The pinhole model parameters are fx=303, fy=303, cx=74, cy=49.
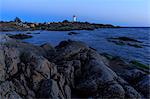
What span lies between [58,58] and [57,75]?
2262 mm

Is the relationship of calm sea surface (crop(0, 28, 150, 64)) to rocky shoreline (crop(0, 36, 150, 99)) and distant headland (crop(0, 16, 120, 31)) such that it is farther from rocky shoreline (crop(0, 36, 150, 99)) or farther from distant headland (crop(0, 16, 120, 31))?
distant headland (crop(0, 16, 120, 31))

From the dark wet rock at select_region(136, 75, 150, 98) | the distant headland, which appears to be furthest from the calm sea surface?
the distant headland

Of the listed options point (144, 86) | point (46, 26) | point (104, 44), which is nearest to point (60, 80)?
point (144, 86)

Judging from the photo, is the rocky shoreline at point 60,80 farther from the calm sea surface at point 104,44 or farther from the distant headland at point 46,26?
the distant headland at point 46,26

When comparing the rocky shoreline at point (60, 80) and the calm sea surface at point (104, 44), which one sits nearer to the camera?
the rocky shoreline at point (60, 80)

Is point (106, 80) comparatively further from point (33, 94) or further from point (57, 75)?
point (33, 94)

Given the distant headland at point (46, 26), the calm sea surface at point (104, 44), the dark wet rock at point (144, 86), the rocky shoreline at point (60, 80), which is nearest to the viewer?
the rocky shoreline at point (60, 80)

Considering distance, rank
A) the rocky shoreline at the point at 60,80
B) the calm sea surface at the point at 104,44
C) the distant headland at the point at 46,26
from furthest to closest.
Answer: the distant headland at the point at 46,26
the calm sea surface at the point at 104,44
the rocky shoreline at the point at 60,80

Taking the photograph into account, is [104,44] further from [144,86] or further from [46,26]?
[46,26]

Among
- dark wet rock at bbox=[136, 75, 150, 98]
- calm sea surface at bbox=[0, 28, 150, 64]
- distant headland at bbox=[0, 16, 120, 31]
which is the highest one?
dark wet rock at bbox=[136, 75, 150, 98]

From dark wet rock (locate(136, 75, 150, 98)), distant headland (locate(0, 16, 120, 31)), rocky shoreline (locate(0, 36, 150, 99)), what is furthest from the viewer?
distant headland (locate(0, 16, 120, 31))

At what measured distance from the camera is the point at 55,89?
10289mm

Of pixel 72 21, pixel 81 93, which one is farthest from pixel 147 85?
pixel 72 21

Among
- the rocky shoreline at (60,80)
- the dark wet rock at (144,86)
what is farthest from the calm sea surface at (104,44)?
the rocky shoreline at (60,80)
